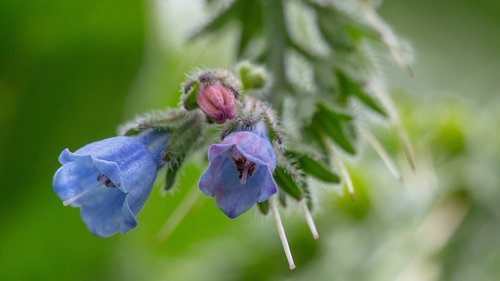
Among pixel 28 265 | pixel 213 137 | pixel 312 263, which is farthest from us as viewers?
pixel 28 265

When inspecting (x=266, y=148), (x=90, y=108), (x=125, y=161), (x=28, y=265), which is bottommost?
(x=28, y=265)

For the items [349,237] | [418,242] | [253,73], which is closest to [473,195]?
[418,242]

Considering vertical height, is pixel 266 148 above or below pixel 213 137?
above

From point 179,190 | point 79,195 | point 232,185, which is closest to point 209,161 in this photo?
point 232,185

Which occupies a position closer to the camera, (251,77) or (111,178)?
(111,178)

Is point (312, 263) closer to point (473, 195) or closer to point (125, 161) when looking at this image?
point (473, 195)

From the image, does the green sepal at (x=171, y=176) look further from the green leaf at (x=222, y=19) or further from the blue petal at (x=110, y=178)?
the green leaf at (x=222, y=19)

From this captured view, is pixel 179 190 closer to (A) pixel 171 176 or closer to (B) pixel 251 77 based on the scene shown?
(B) pixel 251 77
